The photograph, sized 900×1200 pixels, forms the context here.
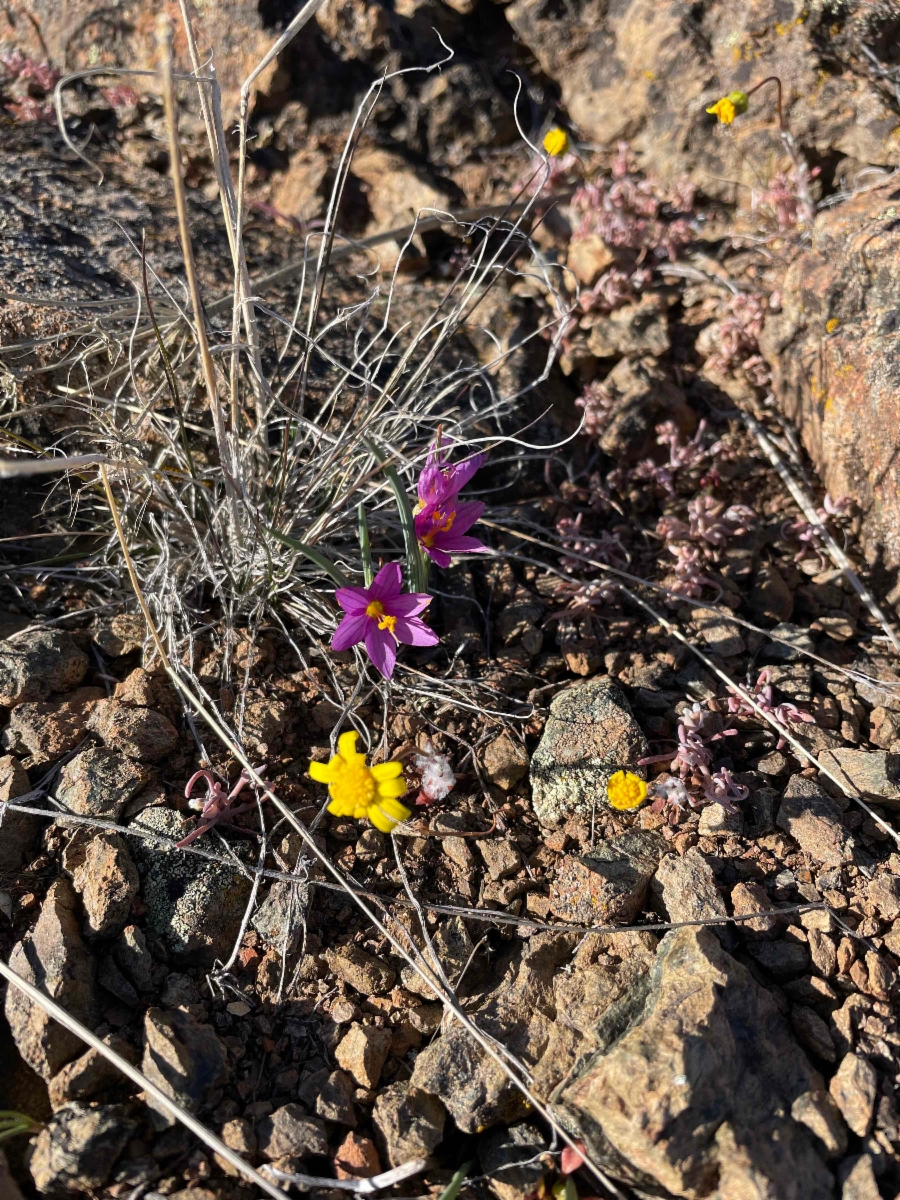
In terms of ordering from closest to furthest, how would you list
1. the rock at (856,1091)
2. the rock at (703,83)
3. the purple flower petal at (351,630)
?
the rock at (856,1091) < the purple flower petal at (351,630) < the rock at (703,83)

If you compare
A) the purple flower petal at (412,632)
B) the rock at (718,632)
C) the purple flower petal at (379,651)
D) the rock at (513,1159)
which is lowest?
the rock at (513,1159)

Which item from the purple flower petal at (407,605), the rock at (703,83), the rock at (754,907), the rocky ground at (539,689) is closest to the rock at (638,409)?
the rocky ground at (539,689)

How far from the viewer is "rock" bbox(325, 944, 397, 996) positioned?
6.83ft

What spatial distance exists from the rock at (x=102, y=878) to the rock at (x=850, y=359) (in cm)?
245

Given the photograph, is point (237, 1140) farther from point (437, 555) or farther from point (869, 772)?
point (869, 772)

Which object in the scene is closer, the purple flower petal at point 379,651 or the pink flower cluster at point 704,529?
the purple flower petal at point 379,651

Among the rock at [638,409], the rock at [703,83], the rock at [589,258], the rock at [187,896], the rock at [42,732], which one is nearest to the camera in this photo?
the rock at [187,896]

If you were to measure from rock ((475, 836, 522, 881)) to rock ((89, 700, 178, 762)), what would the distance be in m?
0.91

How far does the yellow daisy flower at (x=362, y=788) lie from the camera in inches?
77.0

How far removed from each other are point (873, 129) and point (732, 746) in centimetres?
250

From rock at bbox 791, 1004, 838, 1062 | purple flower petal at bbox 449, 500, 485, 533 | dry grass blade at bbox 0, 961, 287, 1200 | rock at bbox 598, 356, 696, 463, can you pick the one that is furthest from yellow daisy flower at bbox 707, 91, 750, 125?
dry grass blade at bbox 0, 961, 287, 1200

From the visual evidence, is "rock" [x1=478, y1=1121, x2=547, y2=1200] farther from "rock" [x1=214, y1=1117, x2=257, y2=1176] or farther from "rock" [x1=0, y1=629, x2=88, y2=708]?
"rock" [x1=0, y1=629, x2=88, y2=708]

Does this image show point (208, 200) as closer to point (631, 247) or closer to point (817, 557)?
point (631, 247)

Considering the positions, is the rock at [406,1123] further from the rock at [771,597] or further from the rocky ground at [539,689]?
the rock at [771,597]
